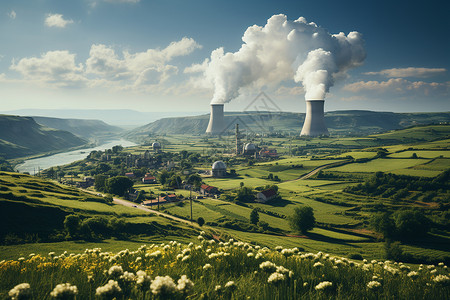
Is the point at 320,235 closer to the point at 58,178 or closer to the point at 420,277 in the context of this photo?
the point at 420,277

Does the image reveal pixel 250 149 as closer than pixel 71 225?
No

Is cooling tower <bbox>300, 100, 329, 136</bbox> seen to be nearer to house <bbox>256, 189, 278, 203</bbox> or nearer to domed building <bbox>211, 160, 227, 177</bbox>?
domed building <bbox>211, 160, 227, 177</bbox>

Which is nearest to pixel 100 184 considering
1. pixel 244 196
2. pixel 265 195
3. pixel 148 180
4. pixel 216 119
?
pixel 148 180

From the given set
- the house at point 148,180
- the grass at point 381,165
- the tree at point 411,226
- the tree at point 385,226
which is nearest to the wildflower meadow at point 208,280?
the tree at point 385,226

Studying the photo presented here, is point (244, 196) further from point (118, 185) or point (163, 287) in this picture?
point (163, 287)

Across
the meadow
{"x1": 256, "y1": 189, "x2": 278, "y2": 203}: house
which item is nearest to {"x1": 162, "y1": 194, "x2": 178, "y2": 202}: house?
the meadow

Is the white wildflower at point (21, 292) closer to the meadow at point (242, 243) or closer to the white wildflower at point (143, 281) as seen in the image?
the meadow at point (242, 243)
